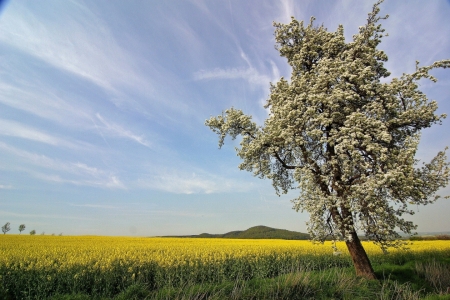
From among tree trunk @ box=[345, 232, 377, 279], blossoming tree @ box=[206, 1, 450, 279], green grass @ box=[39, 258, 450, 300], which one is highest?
blossoming tree @ box=[206, 1, 450, 279]

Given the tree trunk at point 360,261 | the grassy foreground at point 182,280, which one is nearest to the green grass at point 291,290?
the grassy foreground at point 182,280

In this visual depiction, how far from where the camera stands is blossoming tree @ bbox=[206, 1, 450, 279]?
13102 millimetres

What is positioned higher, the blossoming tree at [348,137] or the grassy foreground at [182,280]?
the blossoming tree at [348,137]

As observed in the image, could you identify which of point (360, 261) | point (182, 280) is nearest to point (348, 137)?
point (360, 261)

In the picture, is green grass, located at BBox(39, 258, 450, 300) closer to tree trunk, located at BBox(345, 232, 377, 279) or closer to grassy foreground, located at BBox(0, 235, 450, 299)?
grassy foreground, located at BBox(0, 235, 450, 299)

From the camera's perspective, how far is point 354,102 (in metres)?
15.1

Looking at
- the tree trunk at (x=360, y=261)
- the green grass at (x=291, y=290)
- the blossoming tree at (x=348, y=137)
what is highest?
the blossoming tree at (x=348, y=137)

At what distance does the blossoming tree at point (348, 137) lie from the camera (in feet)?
43.0

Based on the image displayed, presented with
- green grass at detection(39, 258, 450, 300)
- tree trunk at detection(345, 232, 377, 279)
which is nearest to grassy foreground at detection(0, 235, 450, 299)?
green grass at detection(39, 258, 450, 300)

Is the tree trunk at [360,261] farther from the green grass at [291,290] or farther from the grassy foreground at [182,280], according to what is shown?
the grassy foreground at [182,280]

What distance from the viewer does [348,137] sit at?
13.6 metres

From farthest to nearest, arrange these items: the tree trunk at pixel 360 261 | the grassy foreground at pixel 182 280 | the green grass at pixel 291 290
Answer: the tree trunk at pixel 360 261 → the grassy foreground at pixel 182 280 → the green grass at pixel 291 290

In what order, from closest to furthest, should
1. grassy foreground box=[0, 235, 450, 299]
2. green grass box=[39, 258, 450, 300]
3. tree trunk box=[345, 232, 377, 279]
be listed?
1. green grass box=[39, 258, 450, 300]
2. grassy foreground box=[0, 235, 450, 299]
3. tree trunk box=[345, 232, 377, 279]

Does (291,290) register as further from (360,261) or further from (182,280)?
(360,261)
